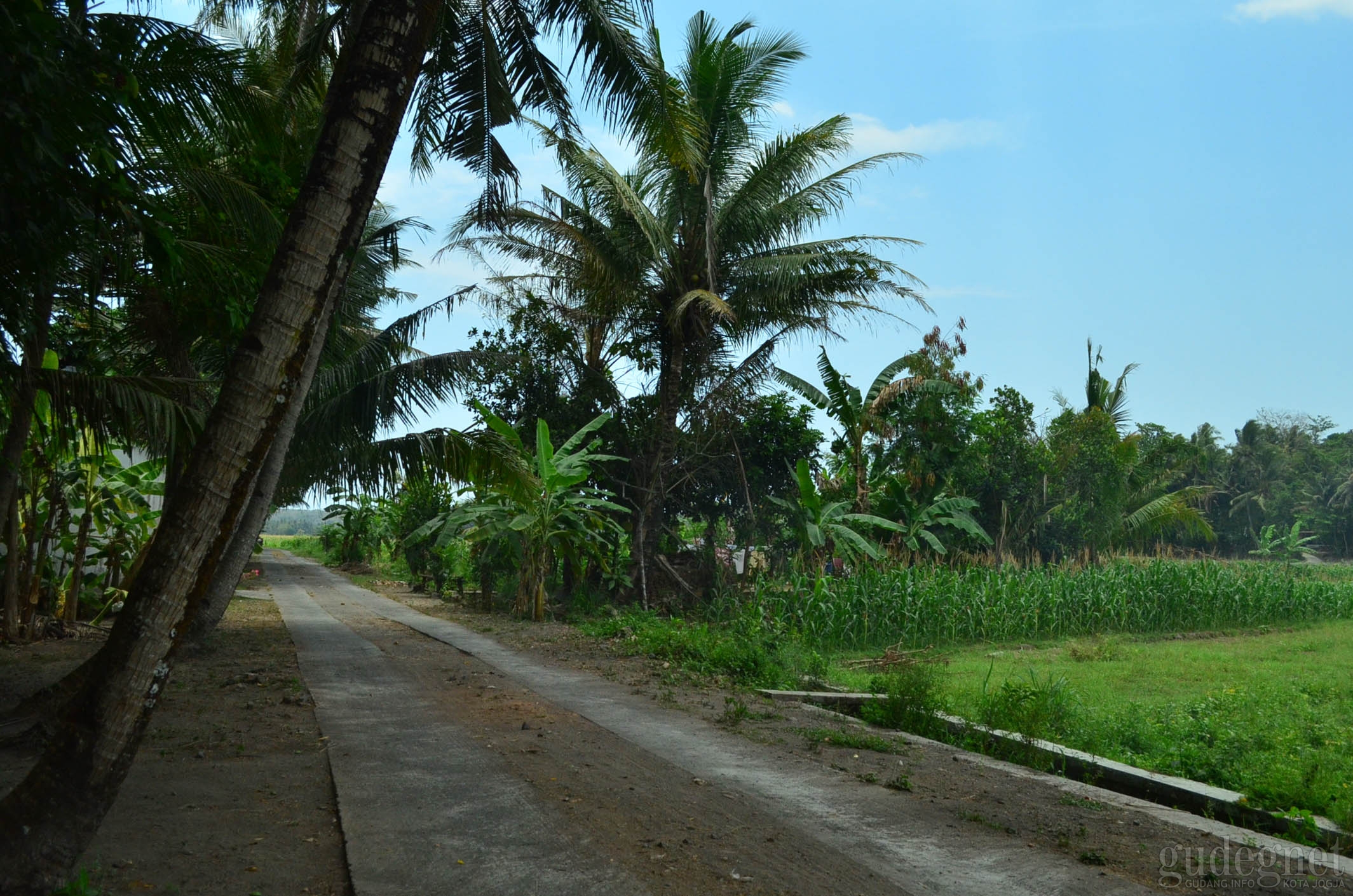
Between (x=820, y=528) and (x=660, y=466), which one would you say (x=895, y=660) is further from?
(x=660, y=466)

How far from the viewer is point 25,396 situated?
264 inches

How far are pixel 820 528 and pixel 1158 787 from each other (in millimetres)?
10965

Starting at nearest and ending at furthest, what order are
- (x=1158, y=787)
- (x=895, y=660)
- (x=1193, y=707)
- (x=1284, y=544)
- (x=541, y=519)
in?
1. (x=1158, y=787)
2. (x=1193, y=707)
3. (x=895, y=660)
4. (x=541, y=519)
5. (x=1284, y=544)

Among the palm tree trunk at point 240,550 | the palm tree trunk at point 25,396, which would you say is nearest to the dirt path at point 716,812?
the palm tree trunk at point 240,550

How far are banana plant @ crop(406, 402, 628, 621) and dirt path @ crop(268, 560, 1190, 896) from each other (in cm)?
652

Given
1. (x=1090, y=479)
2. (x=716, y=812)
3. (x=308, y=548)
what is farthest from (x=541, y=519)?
(x=308, y=548)

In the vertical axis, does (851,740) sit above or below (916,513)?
below

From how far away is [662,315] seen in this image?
57.1 ft

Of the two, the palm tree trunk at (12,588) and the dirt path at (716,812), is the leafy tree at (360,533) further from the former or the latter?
the dirt path at (716,812)

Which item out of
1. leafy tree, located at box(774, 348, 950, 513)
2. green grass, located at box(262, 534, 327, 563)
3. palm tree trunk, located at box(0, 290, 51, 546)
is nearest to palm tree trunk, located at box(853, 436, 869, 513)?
leafy tree, located at box(774, 348, 950, 513)

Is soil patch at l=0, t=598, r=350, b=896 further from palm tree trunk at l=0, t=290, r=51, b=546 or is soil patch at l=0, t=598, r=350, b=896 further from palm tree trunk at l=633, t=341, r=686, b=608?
palm tree trunk at l=633, t=341, r=686, b=608

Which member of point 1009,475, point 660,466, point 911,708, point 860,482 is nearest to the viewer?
point 911,708

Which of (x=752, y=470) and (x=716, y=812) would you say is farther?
(x=752, y=470)

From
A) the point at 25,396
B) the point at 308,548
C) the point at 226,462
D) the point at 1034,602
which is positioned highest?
the point at 25,396
